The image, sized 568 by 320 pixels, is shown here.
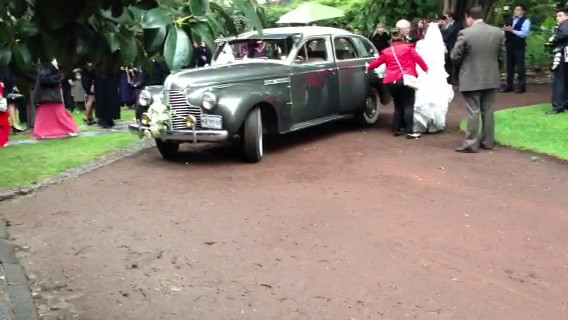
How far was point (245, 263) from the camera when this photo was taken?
5.37 m

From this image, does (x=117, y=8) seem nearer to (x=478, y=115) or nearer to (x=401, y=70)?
(x=478, y=115)

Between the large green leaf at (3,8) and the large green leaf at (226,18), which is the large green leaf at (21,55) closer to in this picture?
the large green leaf at (3,8)

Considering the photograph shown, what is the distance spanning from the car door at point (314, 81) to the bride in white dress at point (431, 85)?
4.52 ft

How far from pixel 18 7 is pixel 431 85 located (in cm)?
892

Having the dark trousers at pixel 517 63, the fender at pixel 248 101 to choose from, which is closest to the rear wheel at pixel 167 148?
the fender at pixel 248 101

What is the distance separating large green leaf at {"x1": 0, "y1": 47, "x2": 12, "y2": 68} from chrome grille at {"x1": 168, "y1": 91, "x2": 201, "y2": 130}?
6.56m

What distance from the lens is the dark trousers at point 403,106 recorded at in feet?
33.8

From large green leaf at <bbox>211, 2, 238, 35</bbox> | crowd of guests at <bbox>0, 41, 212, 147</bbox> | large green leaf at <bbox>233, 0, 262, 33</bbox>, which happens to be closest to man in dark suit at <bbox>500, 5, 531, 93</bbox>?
crowd of guests at <bbox>0, 41, 212, 147</bbox>

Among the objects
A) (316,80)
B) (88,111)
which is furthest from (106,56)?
(88,111)

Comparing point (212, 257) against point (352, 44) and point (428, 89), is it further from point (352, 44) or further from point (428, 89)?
point (352, 44)

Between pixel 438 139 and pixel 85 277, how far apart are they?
666 centimetres

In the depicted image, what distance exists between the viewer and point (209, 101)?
8.74 m

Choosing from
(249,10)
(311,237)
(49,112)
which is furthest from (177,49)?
(49,112)

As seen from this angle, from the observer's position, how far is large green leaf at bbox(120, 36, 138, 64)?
2406 millimetres
